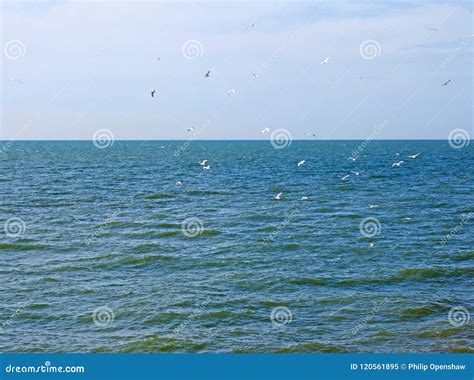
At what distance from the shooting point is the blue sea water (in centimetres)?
2067

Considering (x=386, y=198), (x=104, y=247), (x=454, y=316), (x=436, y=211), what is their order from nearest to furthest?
1. (x=454, y=316)
2. (x=104, y=247)
3. (x=436, y=211)
4. (x=386, y=198)

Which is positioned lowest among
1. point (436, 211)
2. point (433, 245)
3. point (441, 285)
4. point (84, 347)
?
point (84, 347)

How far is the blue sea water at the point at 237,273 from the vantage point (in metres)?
20.7

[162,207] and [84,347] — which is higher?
[162,207]

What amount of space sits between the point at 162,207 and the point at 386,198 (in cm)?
2045

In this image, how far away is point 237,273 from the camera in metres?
28.0

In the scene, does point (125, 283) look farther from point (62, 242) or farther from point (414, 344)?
point (414, 344)

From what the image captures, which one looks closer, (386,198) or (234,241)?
(234,241)

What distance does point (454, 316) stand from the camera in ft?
72.9

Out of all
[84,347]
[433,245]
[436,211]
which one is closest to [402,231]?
[433,245]

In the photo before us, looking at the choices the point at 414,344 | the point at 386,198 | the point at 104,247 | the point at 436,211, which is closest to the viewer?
the point at 414,344

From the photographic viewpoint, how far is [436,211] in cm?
4522

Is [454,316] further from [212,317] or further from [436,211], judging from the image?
[436,211]

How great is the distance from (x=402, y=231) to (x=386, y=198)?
15581mm
